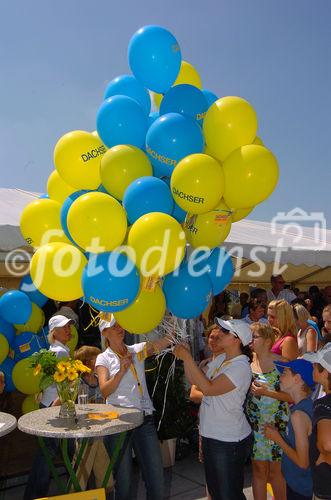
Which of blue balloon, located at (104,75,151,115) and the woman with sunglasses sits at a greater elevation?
blue balloon, located at (104,75,151,115)

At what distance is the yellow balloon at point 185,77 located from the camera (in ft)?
9.59

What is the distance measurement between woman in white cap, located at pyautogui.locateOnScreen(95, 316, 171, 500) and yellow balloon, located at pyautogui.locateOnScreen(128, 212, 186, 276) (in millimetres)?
670

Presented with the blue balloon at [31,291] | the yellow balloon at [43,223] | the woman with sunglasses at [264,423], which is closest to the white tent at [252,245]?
the blue balloon at [31,291]

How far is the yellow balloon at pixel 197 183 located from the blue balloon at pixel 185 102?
370 mm

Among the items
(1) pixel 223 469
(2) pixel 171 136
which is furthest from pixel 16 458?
(2) pixel 171 136

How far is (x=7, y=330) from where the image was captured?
449 cm

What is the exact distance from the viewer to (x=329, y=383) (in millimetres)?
2020

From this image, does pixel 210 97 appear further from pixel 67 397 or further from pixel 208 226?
pixel 67 397

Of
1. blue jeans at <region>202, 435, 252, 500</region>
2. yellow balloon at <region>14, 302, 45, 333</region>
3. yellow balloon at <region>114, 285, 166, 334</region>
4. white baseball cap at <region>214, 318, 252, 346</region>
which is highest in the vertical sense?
yellow balloon at <region>114, 285, 166, 334</region>

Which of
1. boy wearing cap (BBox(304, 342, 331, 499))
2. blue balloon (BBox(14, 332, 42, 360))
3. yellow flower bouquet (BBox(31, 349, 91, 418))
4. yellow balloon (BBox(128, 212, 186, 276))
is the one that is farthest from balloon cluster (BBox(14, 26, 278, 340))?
blue balloon (BBox(14, 332, 42, 360))

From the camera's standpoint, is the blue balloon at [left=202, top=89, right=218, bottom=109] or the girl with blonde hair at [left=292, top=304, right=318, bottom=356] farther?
the girl with blonde hair at [left=292, top=304, right=318, bottom=356]

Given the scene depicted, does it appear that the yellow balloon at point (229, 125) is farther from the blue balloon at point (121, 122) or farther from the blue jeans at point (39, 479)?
the blue jeans at point (39, 479)

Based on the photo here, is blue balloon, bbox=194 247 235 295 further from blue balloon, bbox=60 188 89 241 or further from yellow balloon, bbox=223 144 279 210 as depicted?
blue balloon, bbox=60 188 89 241

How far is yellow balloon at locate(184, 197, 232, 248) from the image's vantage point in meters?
2.58
